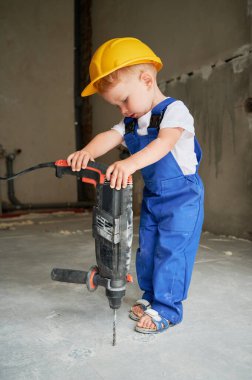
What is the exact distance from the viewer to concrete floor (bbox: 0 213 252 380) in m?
1.03

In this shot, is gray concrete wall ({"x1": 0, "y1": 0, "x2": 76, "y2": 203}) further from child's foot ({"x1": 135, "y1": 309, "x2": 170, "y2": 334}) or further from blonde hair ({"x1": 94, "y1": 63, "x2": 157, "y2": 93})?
child's foot ({"x1": 135, "y1": 309, "x2": 170, "y2": 334})

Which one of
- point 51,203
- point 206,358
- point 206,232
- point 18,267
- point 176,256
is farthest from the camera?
point 51,203

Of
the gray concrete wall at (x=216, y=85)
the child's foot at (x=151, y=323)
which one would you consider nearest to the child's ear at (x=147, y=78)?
the child's foot at (x=151, y=323)

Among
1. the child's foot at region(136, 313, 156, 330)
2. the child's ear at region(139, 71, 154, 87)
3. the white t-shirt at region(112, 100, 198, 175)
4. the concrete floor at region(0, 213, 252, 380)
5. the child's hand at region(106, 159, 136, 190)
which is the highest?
the child's ear at region(139, 71, 154, 87)

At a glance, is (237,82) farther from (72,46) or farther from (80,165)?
(72,46)

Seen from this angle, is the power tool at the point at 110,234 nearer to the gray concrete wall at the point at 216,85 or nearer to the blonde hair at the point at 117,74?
the blonde hair at the point at 117,74

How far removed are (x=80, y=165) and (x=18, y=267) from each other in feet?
3.77

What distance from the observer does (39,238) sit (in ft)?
9.76

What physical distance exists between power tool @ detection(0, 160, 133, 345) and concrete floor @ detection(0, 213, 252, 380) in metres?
0.14

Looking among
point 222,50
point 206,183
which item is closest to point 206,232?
point 206,183

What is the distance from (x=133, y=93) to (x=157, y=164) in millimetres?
261

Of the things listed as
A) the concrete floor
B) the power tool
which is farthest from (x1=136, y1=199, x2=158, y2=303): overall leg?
the power tool

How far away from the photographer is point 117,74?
1252 millimetres

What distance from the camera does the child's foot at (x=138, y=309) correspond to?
1.41 meters
